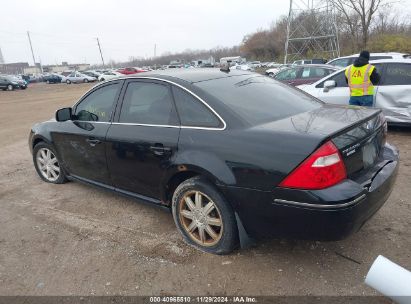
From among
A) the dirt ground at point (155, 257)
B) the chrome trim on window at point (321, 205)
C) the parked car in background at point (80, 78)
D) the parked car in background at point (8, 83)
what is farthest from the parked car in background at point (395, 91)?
the parked car in background at point (80, 78)

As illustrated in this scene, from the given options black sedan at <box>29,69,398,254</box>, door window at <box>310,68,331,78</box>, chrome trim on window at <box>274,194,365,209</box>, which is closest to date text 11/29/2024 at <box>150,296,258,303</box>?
black sedan at <box>29,69,398,254</box>

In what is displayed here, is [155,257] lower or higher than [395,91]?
lower

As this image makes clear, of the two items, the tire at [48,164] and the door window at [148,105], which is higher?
the door window at [148,105]

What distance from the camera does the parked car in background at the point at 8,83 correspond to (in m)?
35.3

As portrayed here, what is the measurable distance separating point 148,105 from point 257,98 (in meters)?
1.11

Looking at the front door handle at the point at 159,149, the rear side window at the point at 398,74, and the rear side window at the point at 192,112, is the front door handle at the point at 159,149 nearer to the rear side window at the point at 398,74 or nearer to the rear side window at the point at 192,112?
the rear side window at the point at 192,112

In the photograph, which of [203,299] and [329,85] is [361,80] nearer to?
[329,85]

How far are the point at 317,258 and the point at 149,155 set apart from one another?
1.79 m

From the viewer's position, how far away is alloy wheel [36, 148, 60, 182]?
5.29 meters

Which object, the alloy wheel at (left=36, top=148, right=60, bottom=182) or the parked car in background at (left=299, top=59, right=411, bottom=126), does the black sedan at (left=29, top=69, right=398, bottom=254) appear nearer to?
the alloy wheel at (left=36, top=148, right=60, bottom=182)

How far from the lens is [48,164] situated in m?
5.38

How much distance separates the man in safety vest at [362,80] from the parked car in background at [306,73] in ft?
14.2

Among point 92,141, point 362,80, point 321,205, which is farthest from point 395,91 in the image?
point 92,141

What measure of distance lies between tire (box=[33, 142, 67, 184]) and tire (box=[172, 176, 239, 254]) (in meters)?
2.47
